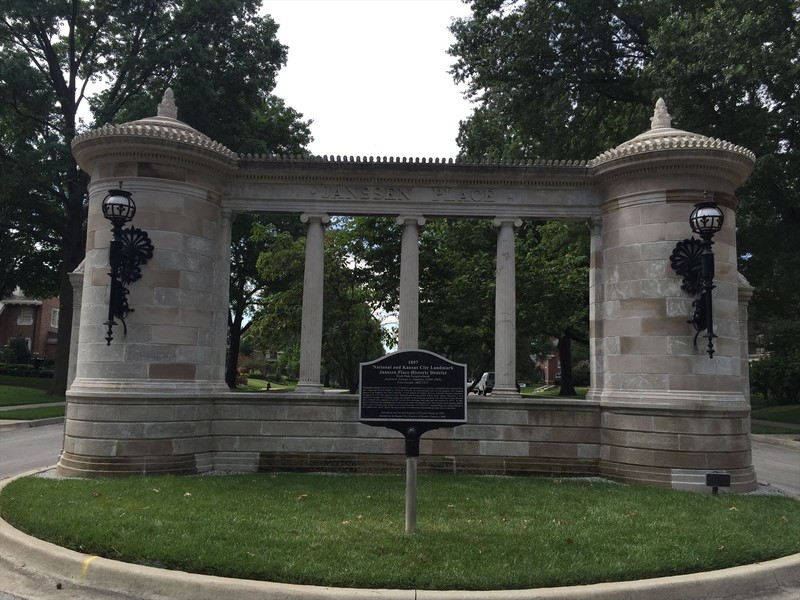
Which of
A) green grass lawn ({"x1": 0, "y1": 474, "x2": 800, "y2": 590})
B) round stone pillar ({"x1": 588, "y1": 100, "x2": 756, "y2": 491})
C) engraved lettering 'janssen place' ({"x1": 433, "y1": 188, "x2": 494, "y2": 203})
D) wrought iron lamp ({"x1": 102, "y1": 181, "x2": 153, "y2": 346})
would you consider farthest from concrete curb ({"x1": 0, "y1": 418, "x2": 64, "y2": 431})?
round stone pillar ({"x1": 588, "y1": 100, "x2": 756, "y2": 491})

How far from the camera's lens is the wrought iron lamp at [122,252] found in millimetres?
11266

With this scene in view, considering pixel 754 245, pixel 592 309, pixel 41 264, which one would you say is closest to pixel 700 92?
pixel 754 245

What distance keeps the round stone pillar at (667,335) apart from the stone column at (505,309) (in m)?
1.79

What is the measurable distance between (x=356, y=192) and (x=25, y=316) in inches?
2457

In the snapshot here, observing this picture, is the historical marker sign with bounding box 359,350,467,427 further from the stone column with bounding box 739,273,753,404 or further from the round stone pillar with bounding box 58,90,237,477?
the stone column with bounding box 739,273,753,404

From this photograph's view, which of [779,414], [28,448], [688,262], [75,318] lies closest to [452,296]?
[688,262]

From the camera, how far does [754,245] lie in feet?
80.6

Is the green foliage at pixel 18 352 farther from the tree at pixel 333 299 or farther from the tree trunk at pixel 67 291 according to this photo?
the tree at pixel 333 299

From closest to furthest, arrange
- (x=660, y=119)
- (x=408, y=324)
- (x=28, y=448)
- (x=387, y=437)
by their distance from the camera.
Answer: (x=387, y=437), (x=408, y=324), (x=660, y=119), (x=28, y=448)

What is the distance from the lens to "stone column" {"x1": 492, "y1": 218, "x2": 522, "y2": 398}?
1288cm

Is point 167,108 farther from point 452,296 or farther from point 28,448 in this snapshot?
point 452,296

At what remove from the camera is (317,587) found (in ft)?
18.6

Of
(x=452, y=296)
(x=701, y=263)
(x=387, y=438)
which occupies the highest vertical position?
(x=452, y=296)

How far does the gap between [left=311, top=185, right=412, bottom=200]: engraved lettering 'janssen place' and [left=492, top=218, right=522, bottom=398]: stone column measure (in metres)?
2.25
